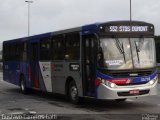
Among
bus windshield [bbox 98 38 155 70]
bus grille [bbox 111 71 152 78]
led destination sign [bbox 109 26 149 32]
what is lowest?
bus grille [bbox 111 71 152 78]

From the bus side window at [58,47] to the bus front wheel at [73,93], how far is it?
1.23m

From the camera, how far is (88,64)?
52.3 feet

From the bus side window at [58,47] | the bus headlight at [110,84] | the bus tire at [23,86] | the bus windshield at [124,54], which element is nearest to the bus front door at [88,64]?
the bus windshield at [124,54]

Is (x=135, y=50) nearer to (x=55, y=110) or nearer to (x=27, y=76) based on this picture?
(x=55, y=110)

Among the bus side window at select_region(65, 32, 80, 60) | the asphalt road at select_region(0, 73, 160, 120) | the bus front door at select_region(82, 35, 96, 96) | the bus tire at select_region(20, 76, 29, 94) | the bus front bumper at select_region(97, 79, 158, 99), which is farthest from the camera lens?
the bus tire at select_region(20, 76, 29, 94)

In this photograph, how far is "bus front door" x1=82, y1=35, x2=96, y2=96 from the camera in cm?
1570

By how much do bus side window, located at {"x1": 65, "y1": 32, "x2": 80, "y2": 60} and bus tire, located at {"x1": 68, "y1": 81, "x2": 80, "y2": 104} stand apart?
99cm

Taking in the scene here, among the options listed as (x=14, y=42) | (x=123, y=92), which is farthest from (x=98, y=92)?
(x=14, y=42)

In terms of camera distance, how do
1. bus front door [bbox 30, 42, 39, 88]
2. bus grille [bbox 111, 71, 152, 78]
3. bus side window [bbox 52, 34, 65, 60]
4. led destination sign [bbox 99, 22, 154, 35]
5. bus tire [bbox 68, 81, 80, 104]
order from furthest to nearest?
bus front door [bbox 30, 42, 39, 88] < bus side window [bbox 52, 34, 65, 60] < bus tire [bbox 68, 81, 80, 104] < led destination sign [bbox 99, 22, 154, 35] < bus grille [bbox 111, 71, 152, 78]

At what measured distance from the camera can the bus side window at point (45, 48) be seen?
1955cm

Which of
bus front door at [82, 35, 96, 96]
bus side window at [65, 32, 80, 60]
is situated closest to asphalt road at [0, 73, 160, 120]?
bus front door at [82, 35, 96, 96]

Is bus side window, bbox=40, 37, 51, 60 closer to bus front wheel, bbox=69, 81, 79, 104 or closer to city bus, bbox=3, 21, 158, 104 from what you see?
city bus, bbox=3, 21, 158, 104

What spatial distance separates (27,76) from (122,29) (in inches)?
327

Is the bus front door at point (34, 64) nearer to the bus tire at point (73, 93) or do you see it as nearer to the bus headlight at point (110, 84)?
the bus tire at point (73, 93)
